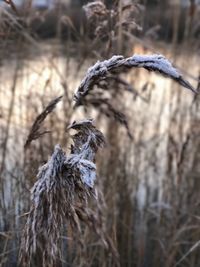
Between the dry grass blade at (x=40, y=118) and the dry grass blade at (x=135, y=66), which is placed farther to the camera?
the dry grass blade at (x=40, y=118)

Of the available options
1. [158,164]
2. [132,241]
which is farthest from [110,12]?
[158,164]

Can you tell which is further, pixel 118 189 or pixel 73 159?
pixel 118 189

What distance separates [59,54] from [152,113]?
0.50m

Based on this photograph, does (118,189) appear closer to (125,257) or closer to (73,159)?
(125,257)

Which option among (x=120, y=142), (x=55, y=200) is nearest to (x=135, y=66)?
(x=55, y=200)

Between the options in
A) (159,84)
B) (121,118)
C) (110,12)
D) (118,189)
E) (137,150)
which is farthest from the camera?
(159,84)

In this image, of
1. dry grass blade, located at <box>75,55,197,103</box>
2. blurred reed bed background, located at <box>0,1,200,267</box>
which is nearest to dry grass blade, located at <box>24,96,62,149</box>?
dry grass blade, located at <box>75,55,197,103</box>

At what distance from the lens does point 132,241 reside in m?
2.17

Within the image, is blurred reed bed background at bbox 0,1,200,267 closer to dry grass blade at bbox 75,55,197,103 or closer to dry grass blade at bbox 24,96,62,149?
dry grass blade at bbox 24,96,62,149

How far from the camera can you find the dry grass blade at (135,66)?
0.83 meters

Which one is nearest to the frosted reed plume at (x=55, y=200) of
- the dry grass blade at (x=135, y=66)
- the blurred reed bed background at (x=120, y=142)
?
the dry grass blade at (x=135, y=66)

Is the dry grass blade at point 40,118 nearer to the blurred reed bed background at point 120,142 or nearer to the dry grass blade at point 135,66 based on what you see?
the dry grass blade at point 135,66

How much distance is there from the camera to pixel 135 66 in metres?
0.85

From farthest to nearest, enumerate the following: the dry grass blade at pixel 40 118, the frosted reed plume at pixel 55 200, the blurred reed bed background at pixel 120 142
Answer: the blurred reed bed background at pixel 120 142
the dry grass blade at pixel 40 118
the frosted reed plume at pixel 55 200
